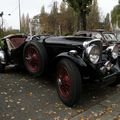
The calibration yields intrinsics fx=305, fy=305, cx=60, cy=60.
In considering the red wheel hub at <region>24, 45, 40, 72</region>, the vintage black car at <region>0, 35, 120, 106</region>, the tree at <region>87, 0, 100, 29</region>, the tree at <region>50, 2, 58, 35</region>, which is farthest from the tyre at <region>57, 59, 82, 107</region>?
the tree at <region>50, 2, 58, 35</region>

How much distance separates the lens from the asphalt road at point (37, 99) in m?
5.50

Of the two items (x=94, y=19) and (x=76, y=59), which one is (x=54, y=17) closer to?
(x=94, y=19)

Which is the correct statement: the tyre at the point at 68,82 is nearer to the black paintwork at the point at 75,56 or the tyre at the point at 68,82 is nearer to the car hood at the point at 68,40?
the black paintwork at the point at 75,56

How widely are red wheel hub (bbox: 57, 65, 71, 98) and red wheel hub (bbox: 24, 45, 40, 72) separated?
29.2 inches

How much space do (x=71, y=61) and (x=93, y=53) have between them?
0.47 metres

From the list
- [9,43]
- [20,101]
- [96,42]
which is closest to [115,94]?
[96,42]

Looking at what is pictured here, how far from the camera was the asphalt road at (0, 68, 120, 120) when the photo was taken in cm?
550

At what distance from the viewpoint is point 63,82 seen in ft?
20.1

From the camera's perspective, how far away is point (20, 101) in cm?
625

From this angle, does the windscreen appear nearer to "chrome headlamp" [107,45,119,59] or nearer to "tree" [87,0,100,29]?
"chrome headlamp" [107,45,119,59]

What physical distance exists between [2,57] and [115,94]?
3.86 m

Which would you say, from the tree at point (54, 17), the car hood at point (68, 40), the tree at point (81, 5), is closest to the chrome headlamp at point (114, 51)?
the car hood at point (68, 40)

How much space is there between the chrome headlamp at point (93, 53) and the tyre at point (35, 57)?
44.8 inches

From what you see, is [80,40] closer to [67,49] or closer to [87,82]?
[67,49]
